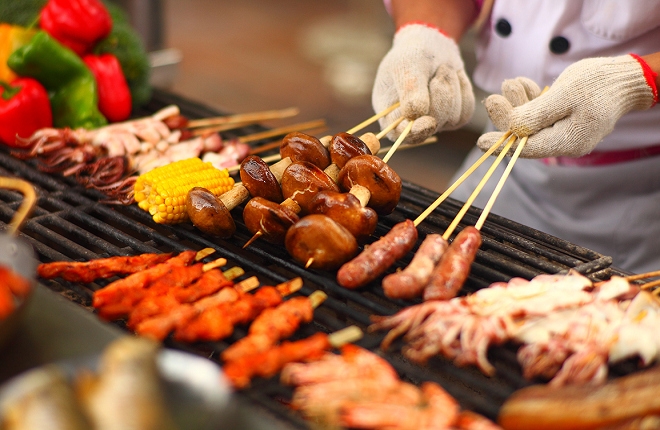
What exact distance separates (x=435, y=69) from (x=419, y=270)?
1.68 meters

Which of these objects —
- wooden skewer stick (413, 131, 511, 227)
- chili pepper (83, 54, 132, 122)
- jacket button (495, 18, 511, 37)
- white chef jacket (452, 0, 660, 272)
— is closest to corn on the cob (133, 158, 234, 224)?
wooden skewer stick (413, 131, 511, 227)

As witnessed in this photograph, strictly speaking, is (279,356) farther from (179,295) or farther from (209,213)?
(209,213)

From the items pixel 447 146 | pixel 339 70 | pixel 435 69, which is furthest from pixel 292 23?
pixel 435 69

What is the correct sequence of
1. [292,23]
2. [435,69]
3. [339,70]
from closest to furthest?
[435,69] → [339,70] → [292,23]

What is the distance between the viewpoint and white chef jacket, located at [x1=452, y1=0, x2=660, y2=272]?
361 centimetres

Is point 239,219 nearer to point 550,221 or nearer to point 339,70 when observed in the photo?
point 550,221

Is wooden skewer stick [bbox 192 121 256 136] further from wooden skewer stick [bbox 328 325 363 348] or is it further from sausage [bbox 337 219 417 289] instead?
wooden skewer stick [bbox 328 325 363 348]

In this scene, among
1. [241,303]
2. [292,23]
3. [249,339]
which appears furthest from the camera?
[292,23]

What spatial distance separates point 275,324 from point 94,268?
797mm

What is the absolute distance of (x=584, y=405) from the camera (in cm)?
169

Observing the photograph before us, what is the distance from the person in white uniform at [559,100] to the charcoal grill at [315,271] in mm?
490

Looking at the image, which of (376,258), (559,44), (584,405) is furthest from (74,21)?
(584,405)

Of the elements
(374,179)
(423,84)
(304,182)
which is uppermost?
(423,84)

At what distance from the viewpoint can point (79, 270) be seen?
2381mm
